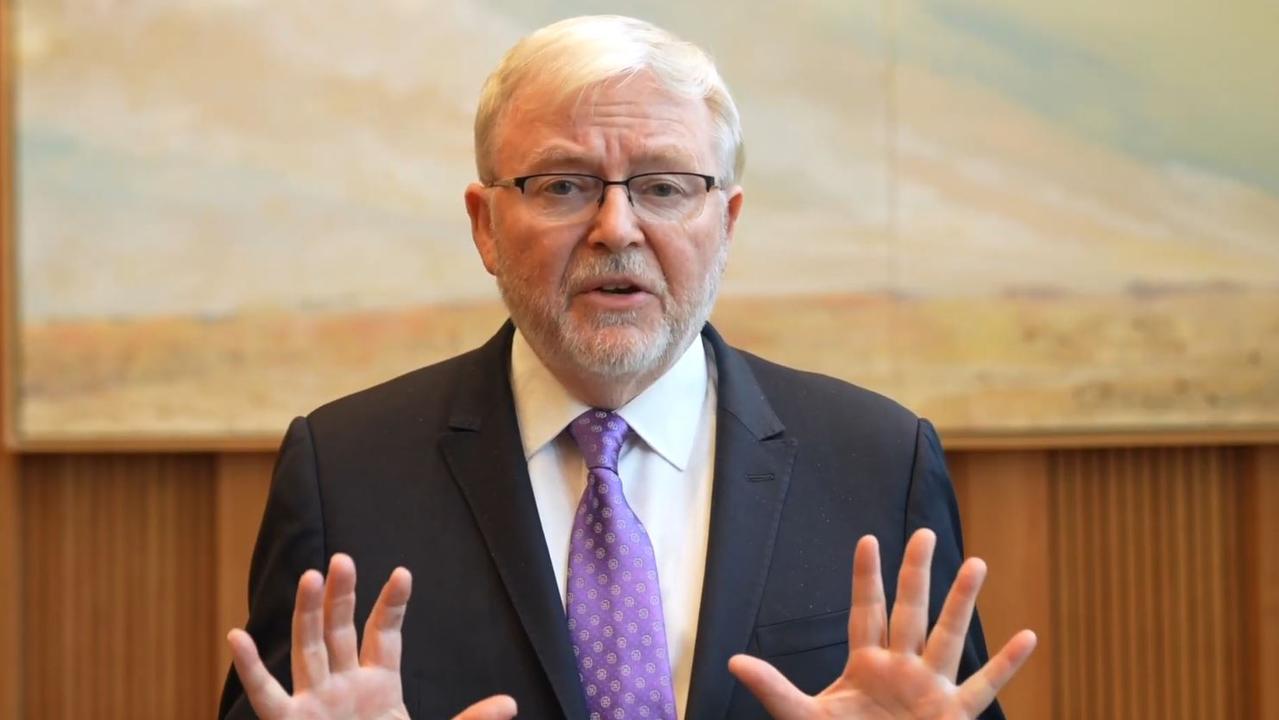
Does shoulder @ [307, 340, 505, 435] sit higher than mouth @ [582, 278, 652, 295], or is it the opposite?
mouth @ [582, 278, 652, 295]

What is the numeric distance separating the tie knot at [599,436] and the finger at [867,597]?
379 mm

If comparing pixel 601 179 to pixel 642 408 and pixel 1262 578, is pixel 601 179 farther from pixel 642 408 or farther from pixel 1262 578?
pixel 1262 578

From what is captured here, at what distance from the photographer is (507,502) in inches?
Answer: 63.6

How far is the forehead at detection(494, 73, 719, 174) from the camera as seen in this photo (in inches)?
63.6

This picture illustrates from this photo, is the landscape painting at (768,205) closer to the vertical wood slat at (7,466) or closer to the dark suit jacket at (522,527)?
the vertical wood slat at (7,466)

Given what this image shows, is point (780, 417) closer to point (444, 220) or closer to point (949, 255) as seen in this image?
point (949, 255)

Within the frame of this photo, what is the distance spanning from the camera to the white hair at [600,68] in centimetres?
163

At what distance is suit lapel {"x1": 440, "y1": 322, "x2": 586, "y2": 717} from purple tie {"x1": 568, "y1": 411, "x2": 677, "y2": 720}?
3 centimetres

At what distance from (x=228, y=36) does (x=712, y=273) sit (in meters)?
1.88

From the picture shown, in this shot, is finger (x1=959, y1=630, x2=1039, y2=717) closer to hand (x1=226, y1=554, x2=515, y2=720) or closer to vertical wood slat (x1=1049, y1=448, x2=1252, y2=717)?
hand (x1=226, y1=554, x2=515, y2=720)

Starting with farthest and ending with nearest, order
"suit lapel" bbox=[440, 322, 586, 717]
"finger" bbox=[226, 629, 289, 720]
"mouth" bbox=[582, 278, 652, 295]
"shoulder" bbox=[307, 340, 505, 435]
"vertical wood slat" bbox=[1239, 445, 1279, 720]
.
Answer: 1. "vertical wood slat" bbox=[1239, 445, 1279, 720]
2. "shoulder" bbox=[307, 340, 505, 435]
3. "mouth" bbox=[582, 278, 652, 295]
4. "suit lapel" bbox=[440, 322, 586, 717]
5. "finger" bbox=[226, 629, 289, 720]

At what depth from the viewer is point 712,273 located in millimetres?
1700

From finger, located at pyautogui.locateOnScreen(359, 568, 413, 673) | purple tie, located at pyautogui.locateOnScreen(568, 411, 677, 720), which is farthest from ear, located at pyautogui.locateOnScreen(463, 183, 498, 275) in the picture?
finger, located at pyautogui.locateOnScreen(359, 568, 413, 673)

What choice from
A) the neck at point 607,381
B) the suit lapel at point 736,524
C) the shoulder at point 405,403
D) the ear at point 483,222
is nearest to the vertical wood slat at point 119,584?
the shoulder at point 405,403
